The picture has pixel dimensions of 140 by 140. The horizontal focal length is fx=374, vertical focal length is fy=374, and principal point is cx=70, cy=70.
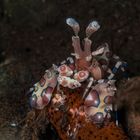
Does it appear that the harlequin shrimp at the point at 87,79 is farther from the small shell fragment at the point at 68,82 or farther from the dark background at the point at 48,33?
the dark background at the point at 48,33

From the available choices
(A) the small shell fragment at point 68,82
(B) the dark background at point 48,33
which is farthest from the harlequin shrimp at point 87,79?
(B) the dark background at point 48,33

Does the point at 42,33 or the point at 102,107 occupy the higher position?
the point at 42,33

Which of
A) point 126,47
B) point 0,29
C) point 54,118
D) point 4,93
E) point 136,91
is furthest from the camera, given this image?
point 0,29

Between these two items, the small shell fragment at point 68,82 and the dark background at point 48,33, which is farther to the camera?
the dark background at point 48,33

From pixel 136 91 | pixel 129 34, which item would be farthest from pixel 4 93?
pixel 129 34

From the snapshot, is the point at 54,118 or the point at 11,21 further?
the point at 11,21

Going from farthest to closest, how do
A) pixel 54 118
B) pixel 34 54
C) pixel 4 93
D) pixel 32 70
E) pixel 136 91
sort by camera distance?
pixel 34 54 → pixel 32 70 → pixel 4 93 → pixel 54 118 → pixel 136 91

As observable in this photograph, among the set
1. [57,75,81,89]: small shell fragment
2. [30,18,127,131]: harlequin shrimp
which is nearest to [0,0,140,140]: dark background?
[30,18,127,131]: harlequin shrimp

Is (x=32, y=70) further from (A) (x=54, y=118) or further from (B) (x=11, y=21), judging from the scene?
(B) (x=11, y=21)

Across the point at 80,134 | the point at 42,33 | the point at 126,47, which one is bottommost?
the point at 80,134
